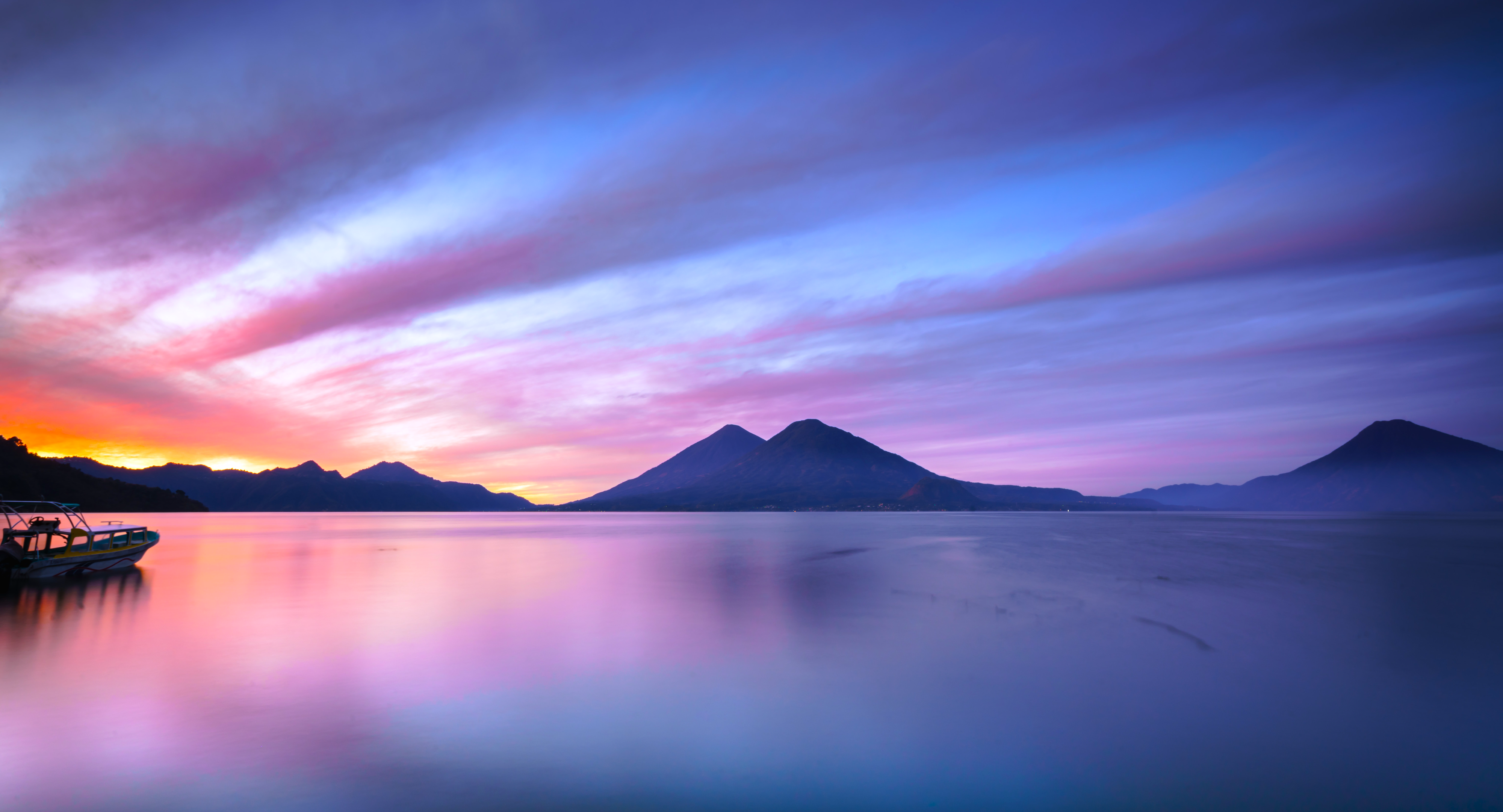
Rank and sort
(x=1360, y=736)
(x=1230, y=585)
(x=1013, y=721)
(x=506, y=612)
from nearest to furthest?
(x=1360, y=736) → (x=1013, y=721) → (x=506, y=612) → (x=1230, y=585)

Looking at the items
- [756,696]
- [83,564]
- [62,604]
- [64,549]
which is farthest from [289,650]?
[83,564]

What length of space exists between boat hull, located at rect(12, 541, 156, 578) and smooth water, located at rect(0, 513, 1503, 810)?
1.10 m

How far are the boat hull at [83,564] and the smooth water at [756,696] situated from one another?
110 cm

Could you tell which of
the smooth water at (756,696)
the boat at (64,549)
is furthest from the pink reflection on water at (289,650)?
the boat at (64,549)

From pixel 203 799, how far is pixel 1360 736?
63.0 feet

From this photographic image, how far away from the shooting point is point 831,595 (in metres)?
32.1

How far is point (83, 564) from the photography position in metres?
38.8

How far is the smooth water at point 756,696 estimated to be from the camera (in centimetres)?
992

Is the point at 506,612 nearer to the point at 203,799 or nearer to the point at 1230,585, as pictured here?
the point at 203,799

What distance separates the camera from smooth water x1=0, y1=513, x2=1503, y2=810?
9922 millimetres

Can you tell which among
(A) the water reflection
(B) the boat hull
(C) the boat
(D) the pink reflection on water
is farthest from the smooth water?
(C) the boat

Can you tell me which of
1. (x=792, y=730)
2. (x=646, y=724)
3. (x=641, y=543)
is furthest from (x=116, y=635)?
(x=641, y=543)

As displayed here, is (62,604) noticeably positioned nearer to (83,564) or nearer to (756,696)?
(83,564)

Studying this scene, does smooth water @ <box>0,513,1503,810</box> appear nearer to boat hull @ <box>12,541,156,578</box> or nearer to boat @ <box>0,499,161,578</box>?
boat hull @ <box>12,541,156,578</box>
